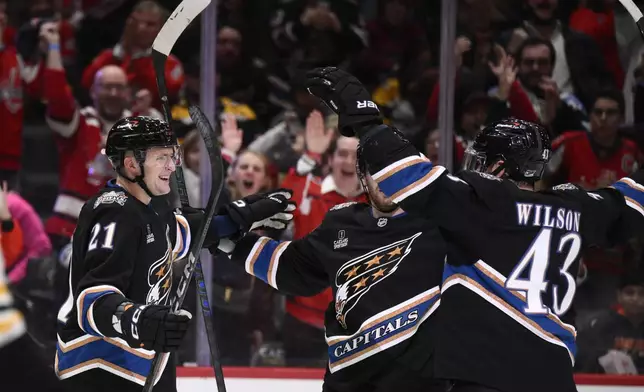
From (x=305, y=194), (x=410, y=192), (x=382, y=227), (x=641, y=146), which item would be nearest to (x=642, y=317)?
(x=641, y=146)

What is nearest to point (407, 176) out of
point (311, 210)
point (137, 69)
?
point (311, 210)

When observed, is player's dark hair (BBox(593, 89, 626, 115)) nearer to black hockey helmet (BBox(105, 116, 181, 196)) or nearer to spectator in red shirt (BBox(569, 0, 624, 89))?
spectator in red shirt (BBox(569, 0, 624, 89))

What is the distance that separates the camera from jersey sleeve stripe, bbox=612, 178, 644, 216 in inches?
98.1

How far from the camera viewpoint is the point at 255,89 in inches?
168

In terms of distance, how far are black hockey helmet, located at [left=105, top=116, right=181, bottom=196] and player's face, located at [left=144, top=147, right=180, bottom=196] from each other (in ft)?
0.04

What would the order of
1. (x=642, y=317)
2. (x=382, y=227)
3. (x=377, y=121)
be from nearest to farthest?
1. (x=377, y=121)
2. (x=382, y=227)
3. (x=642, y=317)

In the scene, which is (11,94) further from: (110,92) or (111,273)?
(111,273)

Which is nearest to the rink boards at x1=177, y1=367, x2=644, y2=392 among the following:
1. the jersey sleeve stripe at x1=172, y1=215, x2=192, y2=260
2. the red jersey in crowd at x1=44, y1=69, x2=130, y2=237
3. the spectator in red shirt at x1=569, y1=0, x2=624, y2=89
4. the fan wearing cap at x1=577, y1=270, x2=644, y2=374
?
the fan wearing cap at x1=577, y1=270, x2=644, y2=374

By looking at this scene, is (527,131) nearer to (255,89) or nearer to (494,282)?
(494,282)

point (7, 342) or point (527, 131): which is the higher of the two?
point (527, 131)

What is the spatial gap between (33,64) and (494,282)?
2.90m

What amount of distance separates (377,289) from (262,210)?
1.46ft

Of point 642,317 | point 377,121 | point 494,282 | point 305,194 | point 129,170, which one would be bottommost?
point 642,317

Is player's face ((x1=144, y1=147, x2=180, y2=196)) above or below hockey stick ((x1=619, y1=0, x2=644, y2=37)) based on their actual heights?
below
